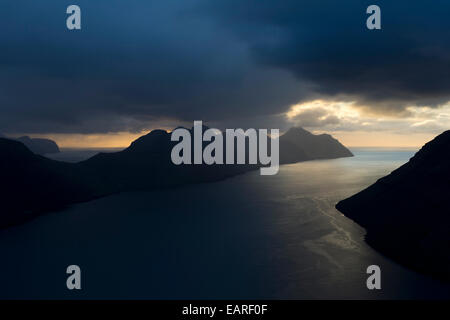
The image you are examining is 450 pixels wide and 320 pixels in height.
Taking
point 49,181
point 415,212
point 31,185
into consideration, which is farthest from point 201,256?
point 49,181

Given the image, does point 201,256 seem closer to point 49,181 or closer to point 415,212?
point 415,212

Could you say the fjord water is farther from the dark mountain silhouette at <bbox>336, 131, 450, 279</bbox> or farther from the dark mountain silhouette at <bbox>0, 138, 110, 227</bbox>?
the dark mountain silhouette at <bbox>0, 138, 110, 227</bbox>

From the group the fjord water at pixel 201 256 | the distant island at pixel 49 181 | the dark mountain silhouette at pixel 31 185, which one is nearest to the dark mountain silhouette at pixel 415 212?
the fjord water at pixel 201 256

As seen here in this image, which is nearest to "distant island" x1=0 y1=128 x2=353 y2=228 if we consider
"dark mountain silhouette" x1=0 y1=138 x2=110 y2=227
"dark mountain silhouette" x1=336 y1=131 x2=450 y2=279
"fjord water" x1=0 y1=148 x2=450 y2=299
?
"dark mountain silhouette" x1=0 y1=138 x2=110 y2=227
